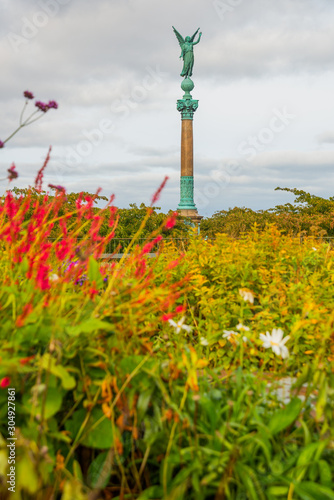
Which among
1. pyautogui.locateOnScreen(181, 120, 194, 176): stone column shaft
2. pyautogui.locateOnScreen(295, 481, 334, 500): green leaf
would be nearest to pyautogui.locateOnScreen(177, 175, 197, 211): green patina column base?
pyautogui.locateOnScreen(181, 120, 194, 176): stone column shaft

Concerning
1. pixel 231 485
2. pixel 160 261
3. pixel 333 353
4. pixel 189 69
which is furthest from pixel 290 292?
pixel 189 69

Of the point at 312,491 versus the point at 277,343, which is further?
the point at 277,343

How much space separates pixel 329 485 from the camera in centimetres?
179

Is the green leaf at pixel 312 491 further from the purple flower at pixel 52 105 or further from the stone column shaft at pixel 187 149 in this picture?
the stone column shaft at pixel 187 149

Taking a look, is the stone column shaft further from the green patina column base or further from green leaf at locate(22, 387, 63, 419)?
green leaf at locate(22, 387, 63, 419)

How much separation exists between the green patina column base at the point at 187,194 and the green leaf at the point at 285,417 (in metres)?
26.9

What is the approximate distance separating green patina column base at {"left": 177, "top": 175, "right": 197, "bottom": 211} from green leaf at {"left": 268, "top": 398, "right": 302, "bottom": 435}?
2693 cm

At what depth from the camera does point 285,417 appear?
1.98m

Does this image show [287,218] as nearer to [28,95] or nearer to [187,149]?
[187,149]

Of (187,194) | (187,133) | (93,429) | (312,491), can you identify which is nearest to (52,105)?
(93,429)

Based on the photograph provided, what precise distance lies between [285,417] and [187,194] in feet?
89.7

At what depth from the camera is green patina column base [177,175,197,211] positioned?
94.6 feet

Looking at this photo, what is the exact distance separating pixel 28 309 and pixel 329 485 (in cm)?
142

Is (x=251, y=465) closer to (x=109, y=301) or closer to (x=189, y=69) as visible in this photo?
(x=109, y=301)
